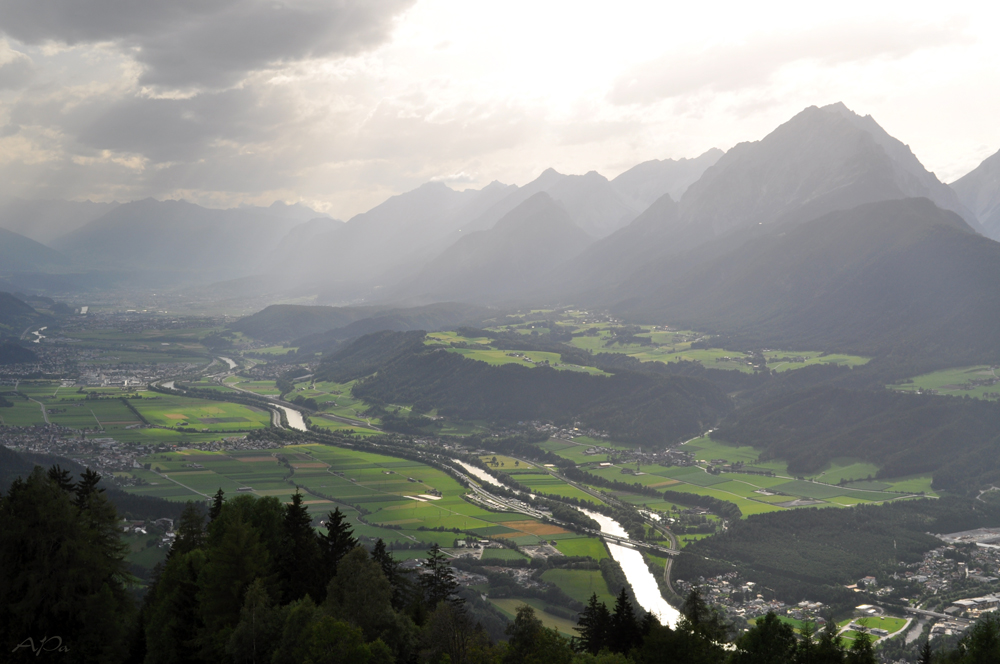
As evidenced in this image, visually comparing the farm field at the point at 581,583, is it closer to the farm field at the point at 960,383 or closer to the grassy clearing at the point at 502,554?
the grassy clearing at the point at 502,554

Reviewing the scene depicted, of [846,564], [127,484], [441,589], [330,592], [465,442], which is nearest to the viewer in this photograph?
[330,592]

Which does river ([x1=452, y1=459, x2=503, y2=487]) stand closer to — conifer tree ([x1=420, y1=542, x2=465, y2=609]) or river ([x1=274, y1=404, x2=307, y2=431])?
river ([x1=274, y1=404, x2=307, y2=431])

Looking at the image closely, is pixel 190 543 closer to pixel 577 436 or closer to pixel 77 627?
pixel 77 627

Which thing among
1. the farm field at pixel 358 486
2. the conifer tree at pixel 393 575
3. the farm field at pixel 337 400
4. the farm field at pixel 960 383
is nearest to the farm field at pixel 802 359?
the farm field at pixel 960 383

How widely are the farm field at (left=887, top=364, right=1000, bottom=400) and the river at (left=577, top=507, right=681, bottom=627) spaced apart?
80.7m

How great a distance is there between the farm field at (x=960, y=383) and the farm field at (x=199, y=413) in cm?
12509

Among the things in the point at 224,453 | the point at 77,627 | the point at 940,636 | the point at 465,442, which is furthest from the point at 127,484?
the point at 940,636

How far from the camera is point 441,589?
43.3 m

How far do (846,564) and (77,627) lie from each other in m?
71.2

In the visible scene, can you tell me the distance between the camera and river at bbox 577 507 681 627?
7038 cm

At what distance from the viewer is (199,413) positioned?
525 ft

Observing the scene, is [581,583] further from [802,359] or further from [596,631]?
[802,359]

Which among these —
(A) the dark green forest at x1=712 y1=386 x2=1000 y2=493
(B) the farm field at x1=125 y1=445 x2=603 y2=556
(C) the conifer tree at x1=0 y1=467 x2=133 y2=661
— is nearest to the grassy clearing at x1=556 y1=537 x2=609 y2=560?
(B) the farm field at x1=125 y1=445 x2=603 y2=556

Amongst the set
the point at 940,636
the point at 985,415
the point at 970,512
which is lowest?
the point at 940,636
